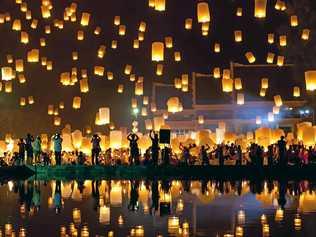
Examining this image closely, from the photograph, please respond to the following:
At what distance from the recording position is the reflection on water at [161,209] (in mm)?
8922

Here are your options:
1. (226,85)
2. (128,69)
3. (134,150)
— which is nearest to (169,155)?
(134,150)

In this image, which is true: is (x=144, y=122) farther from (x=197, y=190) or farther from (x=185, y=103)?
(x=197, y=190)

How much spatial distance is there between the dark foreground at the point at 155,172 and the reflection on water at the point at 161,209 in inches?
89.2

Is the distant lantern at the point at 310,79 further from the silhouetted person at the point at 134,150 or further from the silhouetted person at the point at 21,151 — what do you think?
the silhouetted person at the point at 21,151

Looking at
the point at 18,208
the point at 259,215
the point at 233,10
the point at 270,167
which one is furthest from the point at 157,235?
the point at 233,10

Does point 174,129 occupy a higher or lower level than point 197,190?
higher

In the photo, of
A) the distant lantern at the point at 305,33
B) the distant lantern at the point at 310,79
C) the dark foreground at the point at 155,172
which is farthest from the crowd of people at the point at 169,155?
the distant lantern at the point at 305,33

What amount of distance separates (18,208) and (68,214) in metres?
1.39

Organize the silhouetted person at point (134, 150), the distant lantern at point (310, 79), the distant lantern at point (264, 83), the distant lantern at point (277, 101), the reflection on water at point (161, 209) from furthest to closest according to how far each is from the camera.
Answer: the distant lantern at point (264, 83)
the distant lantern at point (277, 101)
the distant lantern at point (310, 79)
the silhouetted person at point (134, 150)
the reflection on water at point (161, 209)

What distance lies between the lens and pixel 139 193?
47.3 feet

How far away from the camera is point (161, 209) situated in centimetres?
1134

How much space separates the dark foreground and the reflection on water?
227 cm

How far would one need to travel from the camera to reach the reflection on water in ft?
29.3

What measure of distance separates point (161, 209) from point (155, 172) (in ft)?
30.5
